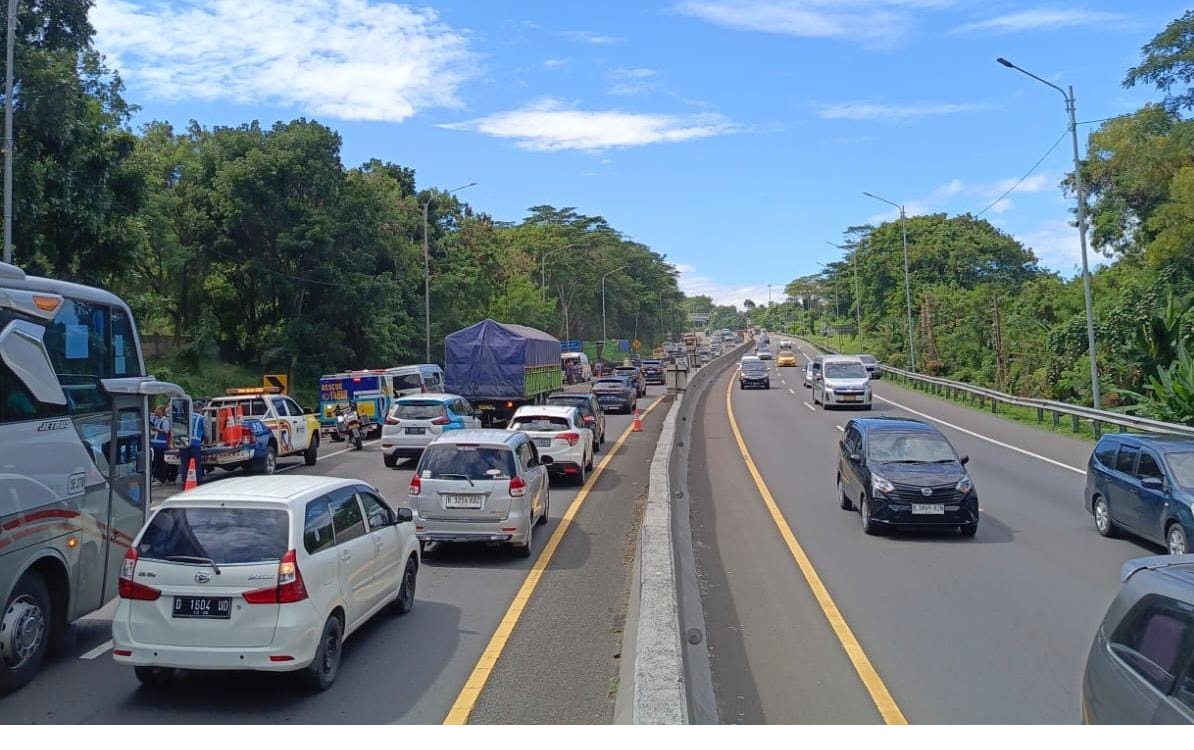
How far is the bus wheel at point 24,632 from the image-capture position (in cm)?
736

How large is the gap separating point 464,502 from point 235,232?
3429 cm

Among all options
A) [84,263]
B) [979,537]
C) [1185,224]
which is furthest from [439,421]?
[1185,224]

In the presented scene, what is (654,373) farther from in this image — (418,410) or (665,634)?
(665,634)

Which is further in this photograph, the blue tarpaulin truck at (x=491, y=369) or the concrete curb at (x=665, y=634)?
the blue tarpaulin truck at (x=491, y=369)

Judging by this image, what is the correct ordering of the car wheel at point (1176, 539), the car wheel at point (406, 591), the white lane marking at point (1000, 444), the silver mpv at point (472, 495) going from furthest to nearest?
1. the white lane marking at point (1000, 444)
2. the silver mpv at point (472, 495)
3. the car wheel at point (1176, 539)
4. the car wheel at point (406, 591)

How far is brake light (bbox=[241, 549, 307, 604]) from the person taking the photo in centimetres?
689

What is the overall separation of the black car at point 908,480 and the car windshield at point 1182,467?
95.3 inches

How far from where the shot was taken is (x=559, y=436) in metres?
19.6

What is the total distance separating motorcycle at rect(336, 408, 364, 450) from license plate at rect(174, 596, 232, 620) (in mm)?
20767

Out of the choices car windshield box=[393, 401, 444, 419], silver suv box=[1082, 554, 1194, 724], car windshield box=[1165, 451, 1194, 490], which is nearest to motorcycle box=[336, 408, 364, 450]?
car windshield box=[393, 401, 444, 419]

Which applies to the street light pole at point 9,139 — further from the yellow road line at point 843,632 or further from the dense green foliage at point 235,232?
the yellow road line at point 843,632

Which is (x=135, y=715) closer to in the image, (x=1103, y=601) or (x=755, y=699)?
(x=755, y=699)

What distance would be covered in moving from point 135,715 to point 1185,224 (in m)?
38.9

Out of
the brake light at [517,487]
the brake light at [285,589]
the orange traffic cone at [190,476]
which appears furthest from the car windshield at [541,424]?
the brake light at [285,589]
